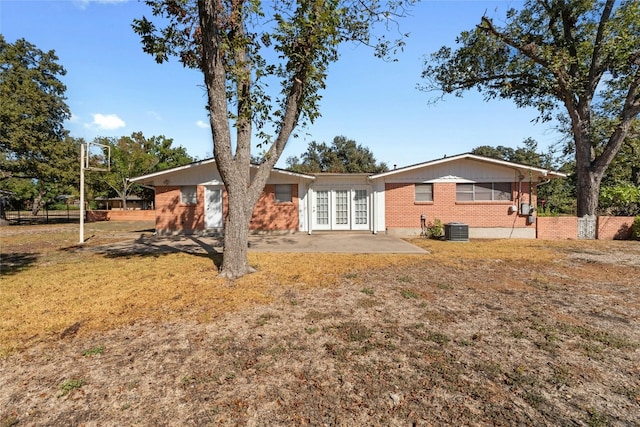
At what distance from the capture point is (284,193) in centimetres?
1493

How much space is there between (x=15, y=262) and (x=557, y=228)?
19885 mm

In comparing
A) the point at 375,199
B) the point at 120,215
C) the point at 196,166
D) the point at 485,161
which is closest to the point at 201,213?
the point at 196,166

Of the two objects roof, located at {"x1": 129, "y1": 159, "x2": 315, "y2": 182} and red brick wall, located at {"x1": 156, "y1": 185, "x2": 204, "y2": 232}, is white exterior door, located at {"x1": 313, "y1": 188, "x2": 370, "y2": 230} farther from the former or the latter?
red brick wall, located at {"x1": 156, "y1": 185, "x2": 204, "y2": 232}

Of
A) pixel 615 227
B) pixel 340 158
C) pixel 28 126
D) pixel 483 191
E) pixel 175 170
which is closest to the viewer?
pixel 615 227

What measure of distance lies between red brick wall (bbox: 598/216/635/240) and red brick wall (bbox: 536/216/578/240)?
0.96m

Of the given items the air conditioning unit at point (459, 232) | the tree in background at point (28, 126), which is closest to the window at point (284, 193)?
the air conditioning unit at point (459, 232)

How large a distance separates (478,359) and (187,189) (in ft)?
48.6

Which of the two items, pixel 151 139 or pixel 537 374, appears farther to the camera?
pixel 151 139

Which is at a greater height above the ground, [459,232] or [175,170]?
[175,170]

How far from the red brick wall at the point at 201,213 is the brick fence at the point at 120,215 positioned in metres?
15.3

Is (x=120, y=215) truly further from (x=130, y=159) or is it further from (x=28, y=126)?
(x=28, y=126)

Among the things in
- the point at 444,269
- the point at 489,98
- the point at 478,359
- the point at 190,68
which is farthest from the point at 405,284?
the point at 489,98

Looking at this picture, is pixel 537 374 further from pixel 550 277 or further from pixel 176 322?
pixel 550 277

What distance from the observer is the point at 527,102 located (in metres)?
17.0
